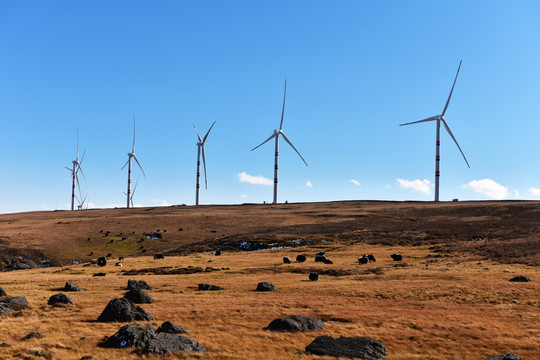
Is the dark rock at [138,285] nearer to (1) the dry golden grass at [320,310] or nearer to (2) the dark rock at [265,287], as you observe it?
(1) the dry golden grass at [320,310]

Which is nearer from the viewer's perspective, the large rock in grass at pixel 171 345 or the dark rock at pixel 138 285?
the large rock in grass at pixel 171 345

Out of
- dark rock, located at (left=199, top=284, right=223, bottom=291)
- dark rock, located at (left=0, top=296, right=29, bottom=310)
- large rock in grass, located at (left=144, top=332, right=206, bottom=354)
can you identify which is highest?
dark rock, located at (left=0, top=296, right=29, bottom=310)

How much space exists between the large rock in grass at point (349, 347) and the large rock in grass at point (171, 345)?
7019mm

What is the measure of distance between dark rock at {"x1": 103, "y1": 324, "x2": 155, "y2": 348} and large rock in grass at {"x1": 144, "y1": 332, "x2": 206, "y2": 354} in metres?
0.66

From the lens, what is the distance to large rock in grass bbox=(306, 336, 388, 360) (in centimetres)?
3055

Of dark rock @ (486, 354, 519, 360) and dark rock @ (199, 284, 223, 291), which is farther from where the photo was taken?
dark rock @ (199, 284, 223, 291)

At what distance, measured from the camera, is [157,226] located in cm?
15100

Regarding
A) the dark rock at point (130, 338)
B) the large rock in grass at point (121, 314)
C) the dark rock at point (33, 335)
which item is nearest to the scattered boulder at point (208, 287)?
the large rock in grass at point (121, 314)

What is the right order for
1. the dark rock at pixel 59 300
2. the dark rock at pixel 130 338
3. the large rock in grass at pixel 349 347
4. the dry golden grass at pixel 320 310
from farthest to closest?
1. the dark rock at pixel 59 300
2. the dry golden grass at pixel 320 310
3. the dark rock at pixel 130 338
4. the large rock in grass at pixel 349 347

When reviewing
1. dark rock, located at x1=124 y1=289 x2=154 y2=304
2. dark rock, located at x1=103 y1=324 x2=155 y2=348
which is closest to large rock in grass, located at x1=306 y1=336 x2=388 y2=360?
dark rock, located at x1=103 y1=324 x2=155 y2=348

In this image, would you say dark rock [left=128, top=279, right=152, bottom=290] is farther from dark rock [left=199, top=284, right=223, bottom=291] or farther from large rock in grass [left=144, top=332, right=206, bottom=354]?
large rock in grass [left=144, top=332, right=206, bottom=354]

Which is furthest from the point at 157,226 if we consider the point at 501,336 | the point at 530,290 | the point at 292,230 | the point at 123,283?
the point at 501,336

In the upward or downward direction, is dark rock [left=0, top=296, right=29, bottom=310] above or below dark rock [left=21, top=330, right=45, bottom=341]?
above

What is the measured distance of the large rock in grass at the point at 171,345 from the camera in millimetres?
29859
